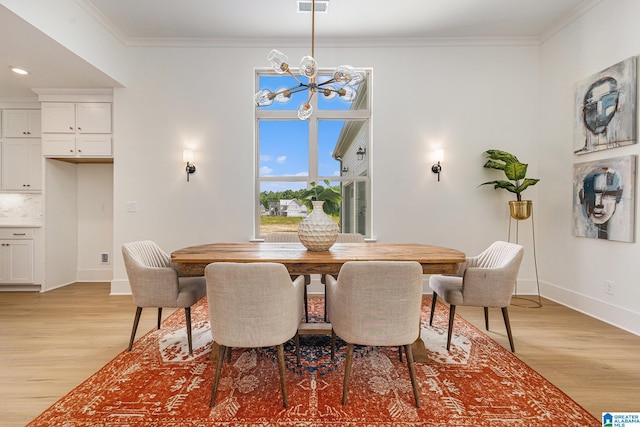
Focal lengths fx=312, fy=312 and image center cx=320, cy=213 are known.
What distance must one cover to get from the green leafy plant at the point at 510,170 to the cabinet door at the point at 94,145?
4.82 m

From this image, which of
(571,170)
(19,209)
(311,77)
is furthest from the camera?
(19,209)

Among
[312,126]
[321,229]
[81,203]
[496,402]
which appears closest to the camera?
[496,402]

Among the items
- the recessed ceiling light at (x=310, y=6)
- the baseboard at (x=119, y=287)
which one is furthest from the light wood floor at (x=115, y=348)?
the recessed ceiling light at (x=310, y=6)

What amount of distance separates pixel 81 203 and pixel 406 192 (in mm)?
4632

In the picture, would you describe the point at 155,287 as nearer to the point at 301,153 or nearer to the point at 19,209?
the point at 301,153

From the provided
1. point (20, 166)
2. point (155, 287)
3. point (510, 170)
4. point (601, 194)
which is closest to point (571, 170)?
point (601, 194)

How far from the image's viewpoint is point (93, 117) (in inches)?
158

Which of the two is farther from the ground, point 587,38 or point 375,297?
point 587,38

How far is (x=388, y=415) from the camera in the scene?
64.3 inches

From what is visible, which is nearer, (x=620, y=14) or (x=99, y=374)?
(x=99, y=374)

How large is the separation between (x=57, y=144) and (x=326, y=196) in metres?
3.85

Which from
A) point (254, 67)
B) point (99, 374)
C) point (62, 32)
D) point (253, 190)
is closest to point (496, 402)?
point (99, 374)

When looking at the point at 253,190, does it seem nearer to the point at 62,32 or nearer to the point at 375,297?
the point at 62,32

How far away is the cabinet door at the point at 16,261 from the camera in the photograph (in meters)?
4.05
